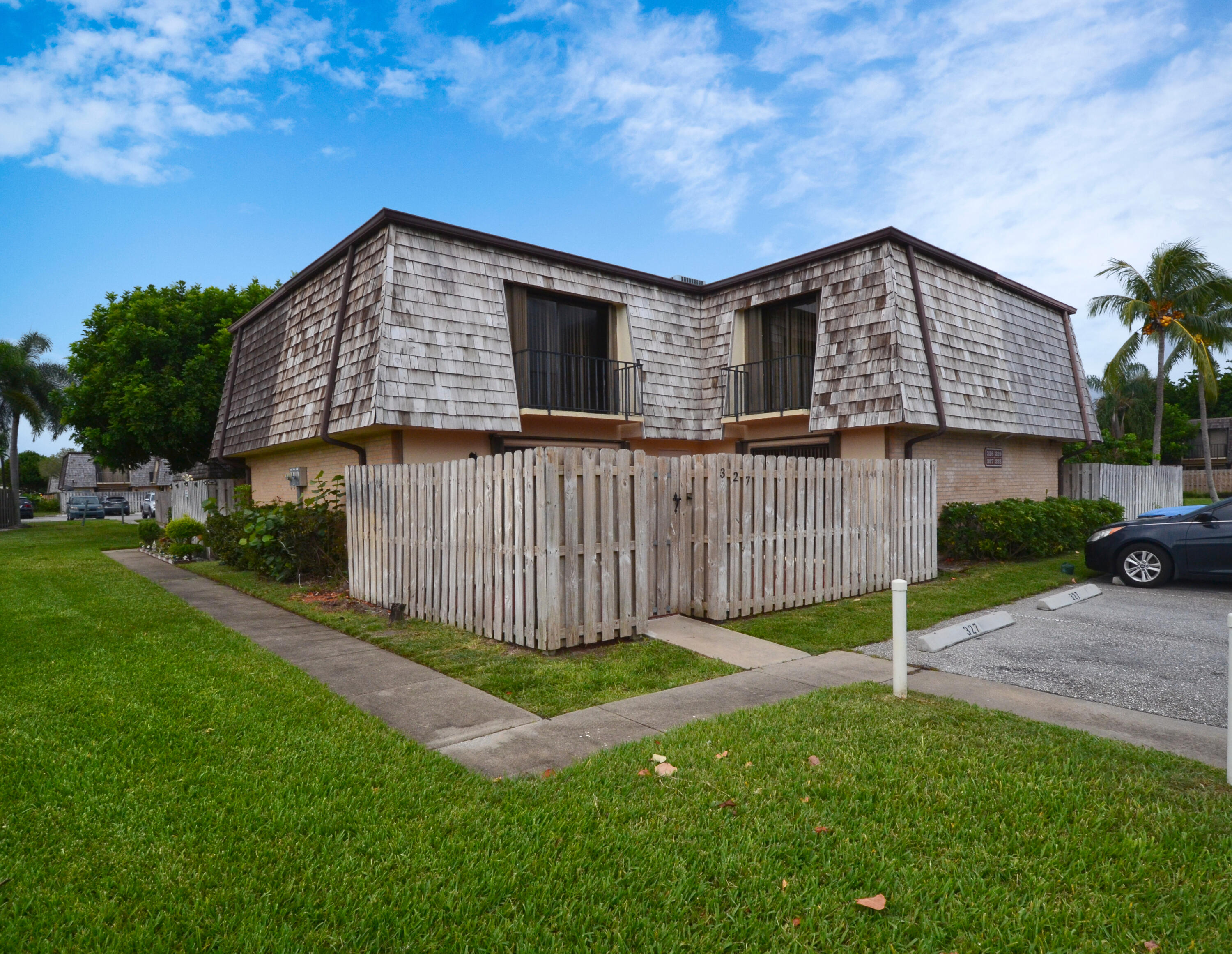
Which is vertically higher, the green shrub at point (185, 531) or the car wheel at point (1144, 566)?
A: the green shrub at point (185, 531)

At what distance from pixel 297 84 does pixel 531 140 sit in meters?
4.75

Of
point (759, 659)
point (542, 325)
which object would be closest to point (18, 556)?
point (542, 325)

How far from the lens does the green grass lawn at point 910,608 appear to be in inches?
282

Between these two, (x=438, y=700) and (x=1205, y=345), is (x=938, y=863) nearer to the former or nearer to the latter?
(x=438, y=700)

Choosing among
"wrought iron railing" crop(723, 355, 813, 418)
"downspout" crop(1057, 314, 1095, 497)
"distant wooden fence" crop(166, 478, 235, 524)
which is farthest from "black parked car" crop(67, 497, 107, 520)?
"downspout" crop(1057, 314, 1095, 497)

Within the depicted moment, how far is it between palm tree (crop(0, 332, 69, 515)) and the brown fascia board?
107 ft

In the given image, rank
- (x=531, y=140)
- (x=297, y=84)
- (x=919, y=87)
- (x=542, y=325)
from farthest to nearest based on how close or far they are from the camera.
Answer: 1. (x=531, y=140)
2. (x=542, y=325)
3. (x=297, y=84)
4. (x=919, y=87)

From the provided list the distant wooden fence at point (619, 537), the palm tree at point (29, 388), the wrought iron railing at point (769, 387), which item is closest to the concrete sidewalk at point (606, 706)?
the distant wooden fence at point (619, 537)

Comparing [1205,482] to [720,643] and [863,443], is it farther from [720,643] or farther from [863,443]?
[720,643]

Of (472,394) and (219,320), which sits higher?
(219,320)

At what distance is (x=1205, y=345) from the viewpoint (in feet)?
92.5

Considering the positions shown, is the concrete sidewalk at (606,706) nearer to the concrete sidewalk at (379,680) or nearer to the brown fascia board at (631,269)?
the concrete sidewalk at (379,680)

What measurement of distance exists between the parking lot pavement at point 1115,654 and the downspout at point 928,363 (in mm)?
4096

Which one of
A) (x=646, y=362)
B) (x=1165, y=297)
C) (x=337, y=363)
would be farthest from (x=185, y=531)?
(x=1165, y=297)
